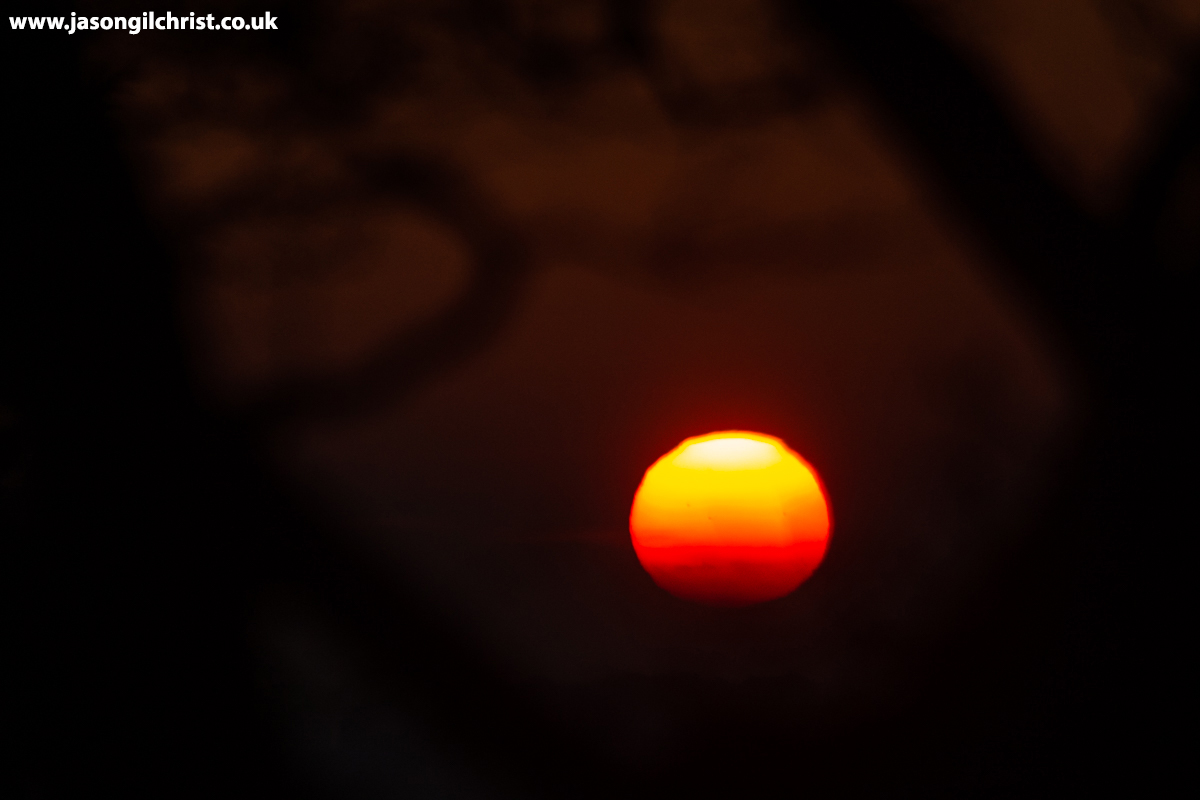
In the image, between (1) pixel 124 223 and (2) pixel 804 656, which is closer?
(1) pixel 124 223

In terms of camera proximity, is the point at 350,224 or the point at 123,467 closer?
the point at 123,467

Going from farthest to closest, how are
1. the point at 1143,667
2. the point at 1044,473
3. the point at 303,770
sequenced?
the point at 303,770, the point at 1044,473, the point at 1143,667

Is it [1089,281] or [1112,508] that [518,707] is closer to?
[1112,508]

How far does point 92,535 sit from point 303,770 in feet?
2.90

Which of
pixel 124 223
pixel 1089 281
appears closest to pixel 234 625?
pixel 124 223

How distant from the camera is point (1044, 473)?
2.04 m

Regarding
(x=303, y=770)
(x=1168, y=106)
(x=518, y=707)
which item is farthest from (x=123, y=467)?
(x=1168, y=106)

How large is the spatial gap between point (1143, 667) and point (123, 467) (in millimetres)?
2399

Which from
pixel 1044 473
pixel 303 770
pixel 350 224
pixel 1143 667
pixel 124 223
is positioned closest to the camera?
pixel 1143 667

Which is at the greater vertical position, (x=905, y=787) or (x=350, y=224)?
(x=350, y=224)

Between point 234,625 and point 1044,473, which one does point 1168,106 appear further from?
point 234,625

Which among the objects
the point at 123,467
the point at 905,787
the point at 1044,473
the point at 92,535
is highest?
the point at 1044,473

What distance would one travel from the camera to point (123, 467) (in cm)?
191

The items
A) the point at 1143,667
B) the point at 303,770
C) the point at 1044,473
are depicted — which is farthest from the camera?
the point at 303,770
